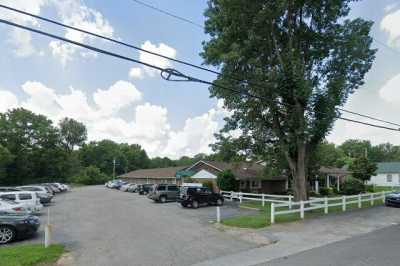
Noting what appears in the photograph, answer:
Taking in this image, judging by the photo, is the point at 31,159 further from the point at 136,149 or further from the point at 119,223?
the point at 136,149

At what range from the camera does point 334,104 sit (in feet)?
64.3

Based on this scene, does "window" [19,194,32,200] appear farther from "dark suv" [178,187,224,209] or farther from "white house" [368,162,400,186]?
"white house" [368,162,400,186]

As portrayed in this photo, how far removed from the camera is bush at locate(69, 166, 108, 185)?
83.5 meters

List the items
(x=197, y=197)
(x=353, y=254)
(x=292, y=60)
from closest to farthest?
(x=353, y=254) → (x=292, y=60) → (x=197, y=197)

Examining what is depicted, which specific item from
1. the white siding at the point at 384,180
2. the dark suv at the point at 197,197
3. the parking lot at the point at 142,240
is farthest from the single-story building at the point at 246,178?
the white siding at the point at 384,180

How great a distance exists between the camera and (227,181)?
3362 centimetres

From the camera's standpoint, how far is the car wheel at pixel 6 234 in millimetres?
11789

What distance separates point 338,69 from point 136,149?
109 m

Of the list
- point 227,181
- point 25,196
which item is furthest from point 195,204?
point 25,196

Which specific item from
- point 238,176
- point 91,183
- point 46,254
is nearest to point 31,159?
point 91,183

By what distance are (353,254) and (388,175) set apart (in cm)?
6213

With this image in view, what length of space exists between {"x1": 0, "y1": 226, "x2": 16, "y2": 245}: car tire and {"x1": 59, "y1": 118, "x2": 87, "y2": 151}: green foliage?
108 m

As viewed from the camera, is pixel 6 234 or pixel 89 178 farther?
pixel 89 178

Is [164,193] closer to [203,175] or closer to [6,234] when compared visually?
[203,175]
